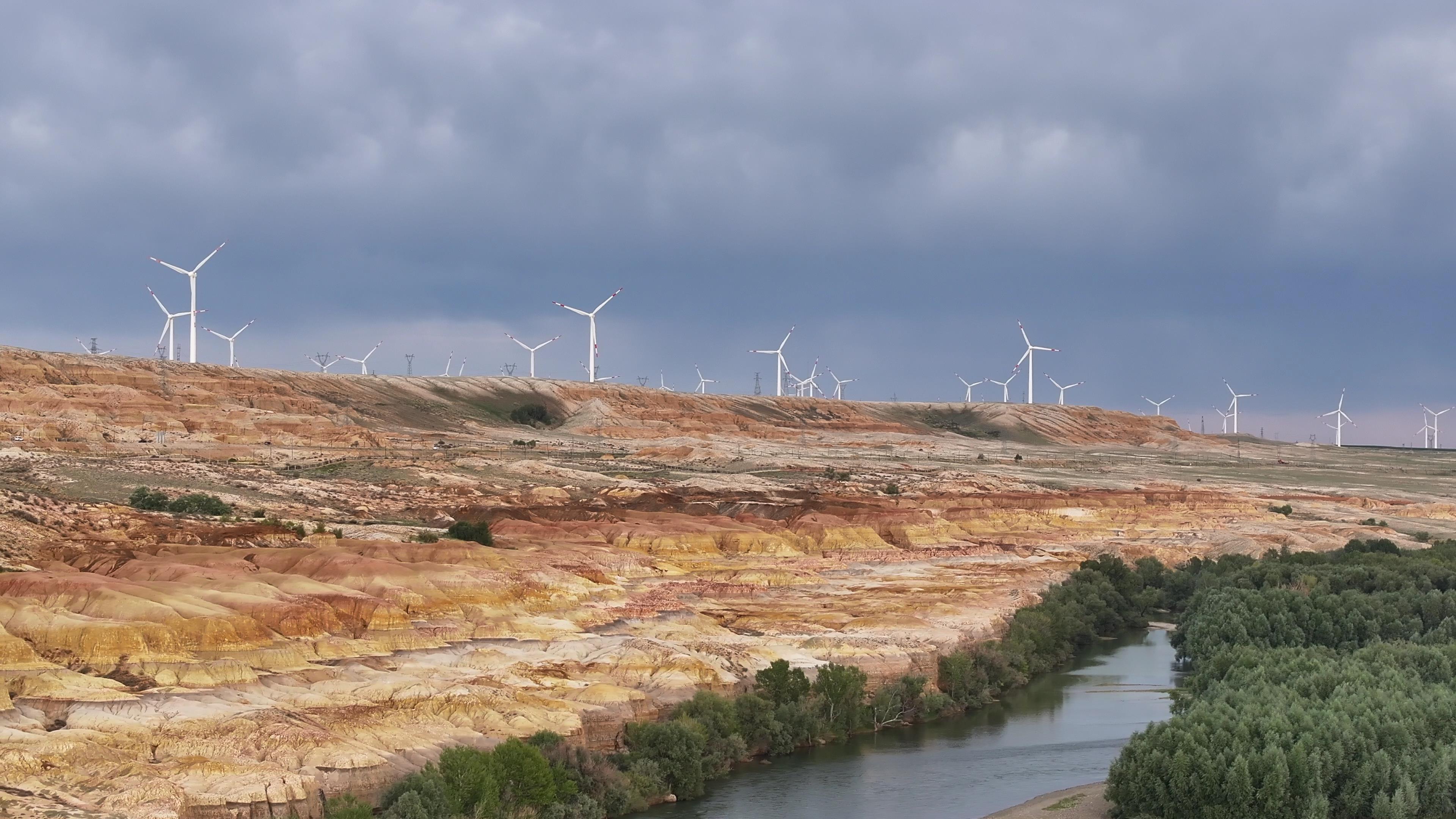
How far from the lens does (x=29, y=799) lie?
28266 mm

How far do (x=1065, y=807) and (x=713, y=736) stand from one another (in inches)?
395

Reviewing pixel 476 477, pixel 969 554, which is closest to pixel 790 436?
pixel 476 477

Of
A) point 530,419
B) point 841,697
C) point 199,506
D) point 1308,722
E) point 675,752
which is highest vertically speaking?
point 530,419

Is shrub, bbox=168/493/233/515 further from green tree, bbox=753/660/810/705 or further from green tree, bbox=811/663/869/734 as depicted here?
green tree, bbox=811/663/869/734

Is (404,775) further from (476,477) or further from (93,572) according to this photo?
(476,477)

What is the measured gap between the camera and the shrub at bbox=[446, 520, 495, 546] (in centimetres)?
6731

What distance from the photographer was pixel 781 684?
1737 inches

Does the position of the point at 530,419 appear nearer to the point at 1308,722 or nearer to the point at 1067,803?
the point at 1067,803

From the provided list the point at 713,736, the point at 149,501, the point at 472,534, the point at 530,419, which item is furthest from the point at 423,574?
the point at 530,419

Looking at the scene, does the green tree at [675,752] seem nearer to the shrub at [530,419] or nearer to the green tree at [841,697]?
the green tree at [841,697]

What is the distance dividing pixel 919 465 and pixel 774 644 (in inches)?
3982

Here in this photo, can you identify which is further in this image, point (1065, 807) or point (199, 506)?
point (199, 506)

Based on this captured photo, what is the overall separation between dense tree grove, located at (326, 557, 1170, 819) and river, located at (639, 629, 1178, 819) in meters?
0.65

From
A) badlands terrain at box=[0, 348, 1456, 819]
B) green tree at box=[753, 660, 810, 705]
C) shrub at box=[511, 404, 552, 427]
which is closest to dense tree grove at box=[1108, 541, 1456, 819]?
green tree at box=[753, 660, 810, 705]
